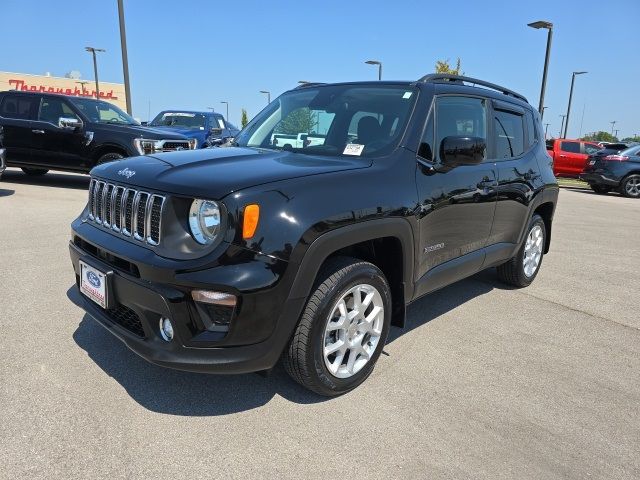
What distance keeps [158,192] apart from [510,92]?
352 cm

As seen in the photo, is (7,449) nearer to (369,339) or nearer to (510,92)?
(369,339)

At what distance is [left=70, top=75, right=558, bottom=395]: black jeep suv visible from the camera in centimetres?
233

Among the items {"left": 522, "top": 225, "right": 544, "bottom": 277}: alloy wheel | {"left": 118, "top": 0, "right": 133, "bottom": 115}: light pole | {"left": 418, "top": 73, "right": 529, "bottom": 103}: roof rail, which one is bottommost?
{"left": 522, "top": 225, "right": 544, "bottom": 277}: alloy wheel

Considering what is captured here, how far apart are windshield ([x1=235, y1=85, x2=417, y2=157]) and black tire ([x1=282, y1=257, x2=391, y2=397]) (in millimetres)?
807

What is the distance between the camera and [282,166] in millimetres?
2777

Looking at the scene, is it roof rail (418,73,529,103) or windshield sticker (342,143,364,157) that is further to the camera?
roof rail (418,73,529,103)

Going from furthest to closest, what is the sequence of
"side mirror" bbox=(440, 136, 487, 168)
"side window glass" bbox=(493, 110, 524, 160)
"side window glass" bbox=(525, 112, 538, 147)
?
1. "side window glass" bbox=(525, 112, 538, 147)
2. "side window glass" bbox=(493, 110, 524, 160)
3. "side mirror" bbox=(440, 136, 487, 168)

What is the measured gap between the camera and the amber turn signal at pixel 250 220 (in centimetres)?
231

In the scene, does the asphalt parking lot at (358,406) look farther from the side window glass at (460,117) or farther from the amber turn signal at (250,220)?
the side window glass at (460,117)

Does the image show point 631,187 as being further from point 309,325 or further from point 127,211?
point 127,211

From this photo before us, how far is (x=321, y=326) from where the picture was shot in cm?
259

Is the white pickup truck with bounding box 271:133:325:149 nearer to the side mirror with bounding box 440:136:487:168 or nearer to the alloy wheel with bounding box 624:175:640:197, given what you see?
the side mirror with bounding box 440:136:487:168

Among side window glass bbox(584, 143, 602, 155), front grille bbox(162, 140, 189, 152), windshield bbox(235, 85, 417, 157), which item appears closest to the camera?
windshield bbox(235, 85, 417, 157)

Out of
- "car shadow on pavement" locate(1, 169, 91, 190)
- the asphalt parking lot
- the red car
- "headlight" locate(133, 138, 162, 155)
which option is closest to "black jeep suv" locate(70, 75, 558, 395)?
the asphalt parking lot
